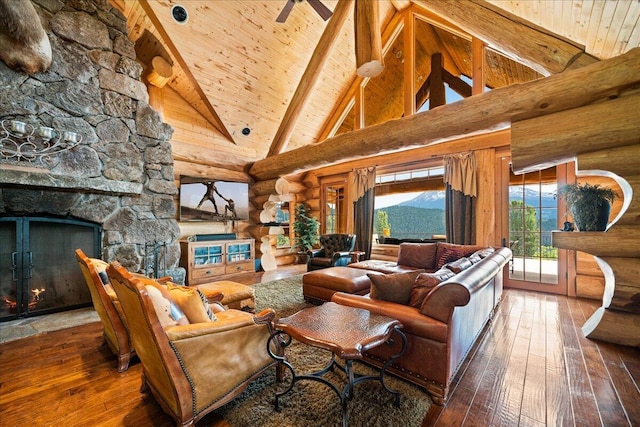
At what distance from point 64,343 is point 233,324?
2269 mm

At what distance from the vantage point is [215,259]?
5.03 m

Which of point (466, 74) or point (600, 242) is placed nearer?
point (600, 242)

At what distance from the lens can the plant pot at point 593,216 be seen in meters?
2.55

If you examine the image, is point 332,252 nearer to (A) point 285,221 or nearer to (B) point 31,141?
(A) point 285,221

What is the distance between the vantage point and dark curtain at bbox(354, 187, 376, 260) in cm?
610

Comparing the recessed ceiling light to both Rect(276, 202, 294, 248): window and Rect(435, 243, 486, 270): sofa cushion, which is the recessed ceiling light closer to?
Rect(276, 202, 294, 248): window

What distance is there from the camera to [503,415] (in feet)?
5.08

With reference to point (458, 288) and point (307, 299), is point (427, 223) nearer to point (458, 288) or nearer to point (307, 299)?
point (307, 299)

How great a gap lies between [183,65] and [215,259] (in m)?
3.58

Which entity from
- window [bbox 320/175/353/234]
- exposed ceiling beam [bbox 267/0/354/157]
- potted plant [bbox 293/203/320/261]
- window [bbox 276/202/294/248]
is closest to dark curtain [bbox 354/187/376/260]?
window [bbox 320/175/353/234]

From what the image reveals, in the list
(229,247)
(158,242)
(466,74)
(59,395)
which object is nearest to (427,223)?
(466,74)

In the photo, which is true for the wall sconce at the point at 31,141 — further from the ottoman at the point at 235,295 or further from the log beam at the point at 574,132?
the log beam at the point at 574,132

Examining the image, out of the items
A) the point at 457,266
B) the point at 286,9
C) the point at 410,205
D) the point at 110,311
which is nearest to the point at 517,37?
the point at 457,266

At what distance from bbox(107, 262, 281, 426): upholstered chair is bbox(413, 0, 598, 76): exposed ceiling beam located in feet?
12.3
